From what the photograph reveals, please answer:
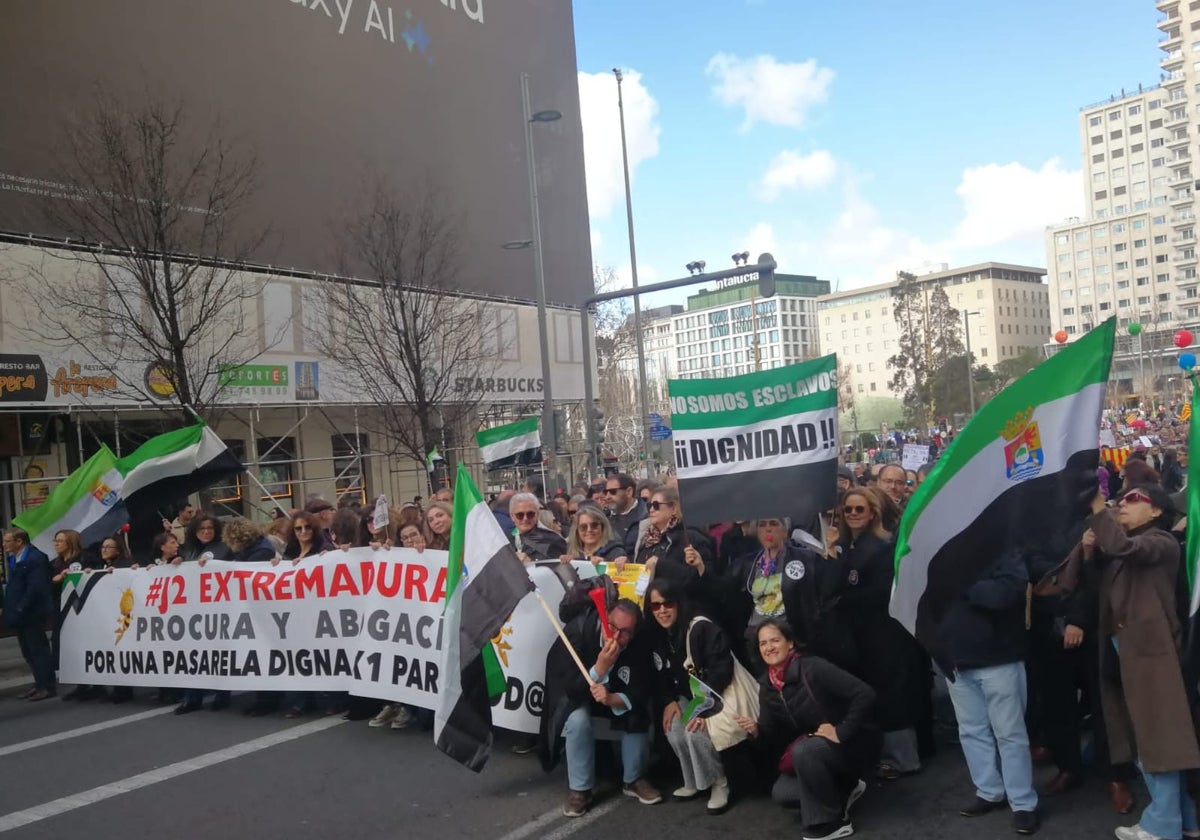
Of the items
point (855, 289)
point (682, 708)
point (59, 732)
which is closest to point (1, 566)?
point (59, 732)

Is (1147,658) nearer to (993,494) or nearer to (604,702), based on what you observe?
(993,494)

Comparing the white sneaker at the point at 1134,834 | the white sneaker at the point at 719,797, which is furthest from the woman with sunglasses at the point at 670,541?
the white sneaker at the point at 1134,834

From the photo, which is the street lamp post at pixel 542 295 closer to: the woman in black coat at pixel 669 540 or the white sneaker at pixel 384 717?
the white sneaker at pixel 384 717

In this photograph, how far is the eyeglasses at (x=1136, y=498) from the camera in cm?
509

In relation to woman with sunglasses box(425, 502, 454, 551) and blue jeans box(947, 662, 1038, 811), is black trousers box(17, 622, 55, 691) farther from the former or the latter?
blue jeans box(947, 662, 1038, 811)

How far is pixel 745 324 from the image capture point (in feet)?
520

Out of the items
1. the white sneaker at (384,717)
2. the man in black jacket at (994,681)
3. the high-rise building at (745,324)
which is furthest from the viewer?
the high-rise building at (745,324)

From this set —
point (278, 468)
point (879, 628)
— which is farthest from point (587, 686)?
point (278, 468)

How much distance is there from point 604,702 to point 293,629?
3.44 m

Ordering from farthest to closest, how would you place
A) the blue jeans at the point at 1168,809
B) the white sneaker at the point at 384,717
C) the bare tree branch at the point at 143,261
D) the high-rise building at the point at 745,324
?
the high-rise building at the point at 745,324 → the bare tree branch at the point at 143,261 → the white sneaker at the point at 384,717 → the blue jeans at the point at 1168,809

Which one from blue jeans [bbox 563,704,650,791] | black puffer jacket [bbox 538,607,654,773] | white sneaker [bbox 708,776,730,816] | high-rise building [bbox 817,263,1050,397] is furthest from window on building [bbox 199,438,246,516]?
high-rise building [bbox 817,263,1050,397]

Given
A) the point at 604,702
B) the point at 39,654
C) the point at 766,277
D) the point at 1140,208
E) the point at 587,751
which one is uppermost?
the point at 1140,208

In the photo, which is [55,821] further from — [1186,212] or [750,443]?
[1186,212]

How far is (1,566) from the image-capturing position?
16.7 meters
